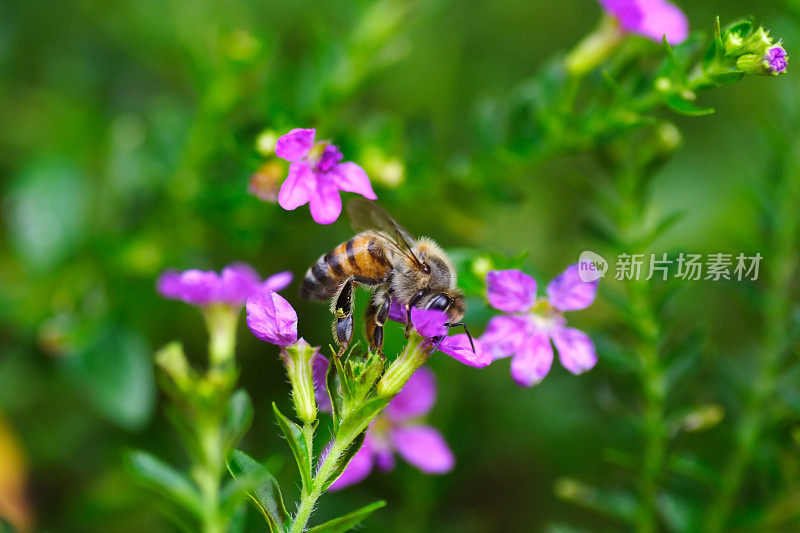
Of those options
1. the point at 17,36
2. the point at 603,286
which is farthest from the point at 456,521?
the point at 17,36

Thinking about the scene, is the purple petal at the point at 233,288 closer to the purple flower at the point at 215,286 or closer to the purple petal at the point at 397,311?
the purple flower at the point at 215,286

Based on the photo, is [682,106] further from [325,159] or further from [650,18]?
[325,159]

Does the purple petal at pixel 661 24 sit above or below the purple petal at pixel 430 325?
above

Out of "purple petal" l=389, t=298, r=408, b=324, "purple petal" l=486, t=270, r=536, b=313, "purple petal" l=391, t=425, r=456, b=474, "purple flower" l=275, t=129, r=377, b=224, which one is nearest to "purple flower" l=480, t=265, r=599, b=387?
"purple petal" l=486, t=270, r=536, b=313

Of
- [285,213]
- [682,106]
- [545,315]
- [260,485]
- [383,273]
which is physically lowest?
[260,485]

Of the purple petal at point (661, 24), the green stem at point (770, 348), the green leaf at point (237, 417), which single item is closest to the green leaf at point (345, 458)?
the green leaf at point (237, 417)

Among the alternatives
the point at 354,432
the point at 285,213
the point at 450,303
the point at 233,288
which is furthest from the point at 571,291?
the point at 285,213
